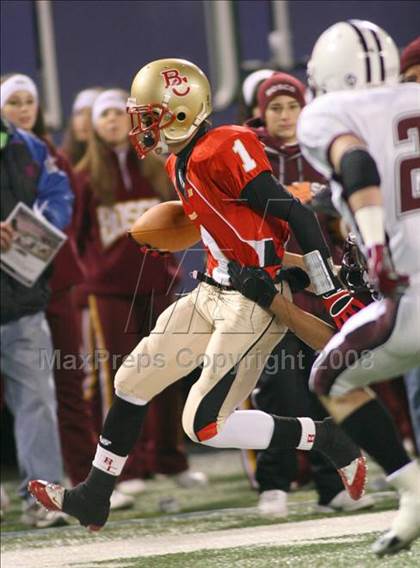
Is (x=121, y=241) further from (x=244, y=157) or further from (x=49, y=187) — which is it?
(x=244, y=157)

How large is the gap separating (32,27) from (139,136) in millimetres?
2678

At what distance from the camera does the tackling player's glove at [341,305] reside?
12.8ft

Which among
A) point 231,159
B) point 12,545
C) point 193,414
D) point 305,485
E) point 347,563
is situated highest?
point 231,159

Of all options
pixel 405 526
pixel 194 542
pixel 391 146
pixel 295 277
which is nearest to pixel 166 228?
pixel 295 277

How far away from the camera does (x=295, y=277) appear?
4.20m

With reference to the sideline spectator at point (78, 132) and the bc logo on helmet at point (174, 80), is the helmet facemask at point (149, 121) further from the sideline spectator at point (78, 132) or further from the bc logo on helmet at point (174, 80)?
the sideline spectator at point (78, 132)

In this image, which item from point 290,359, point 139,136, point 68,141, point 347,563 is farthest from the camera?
point 68,141

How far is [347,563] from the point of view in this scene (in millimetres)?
3779

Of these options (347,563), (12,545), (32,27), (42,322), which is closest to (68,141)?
(32,27)

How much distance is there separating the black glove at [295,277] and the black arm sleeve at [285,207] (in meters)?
0.18

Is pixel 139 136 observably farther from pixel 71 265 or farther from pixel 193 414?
pixel 71 265

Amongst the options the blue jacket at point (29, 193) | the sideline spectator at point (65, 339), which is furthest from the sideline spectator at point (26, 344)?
the sideline spectator at point (65, 339)

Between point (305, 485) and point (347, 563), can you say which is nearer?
point (347, 563)

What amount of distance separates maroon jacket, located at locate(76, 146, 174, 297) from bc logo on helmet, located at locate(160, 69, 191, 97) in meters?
1.55
